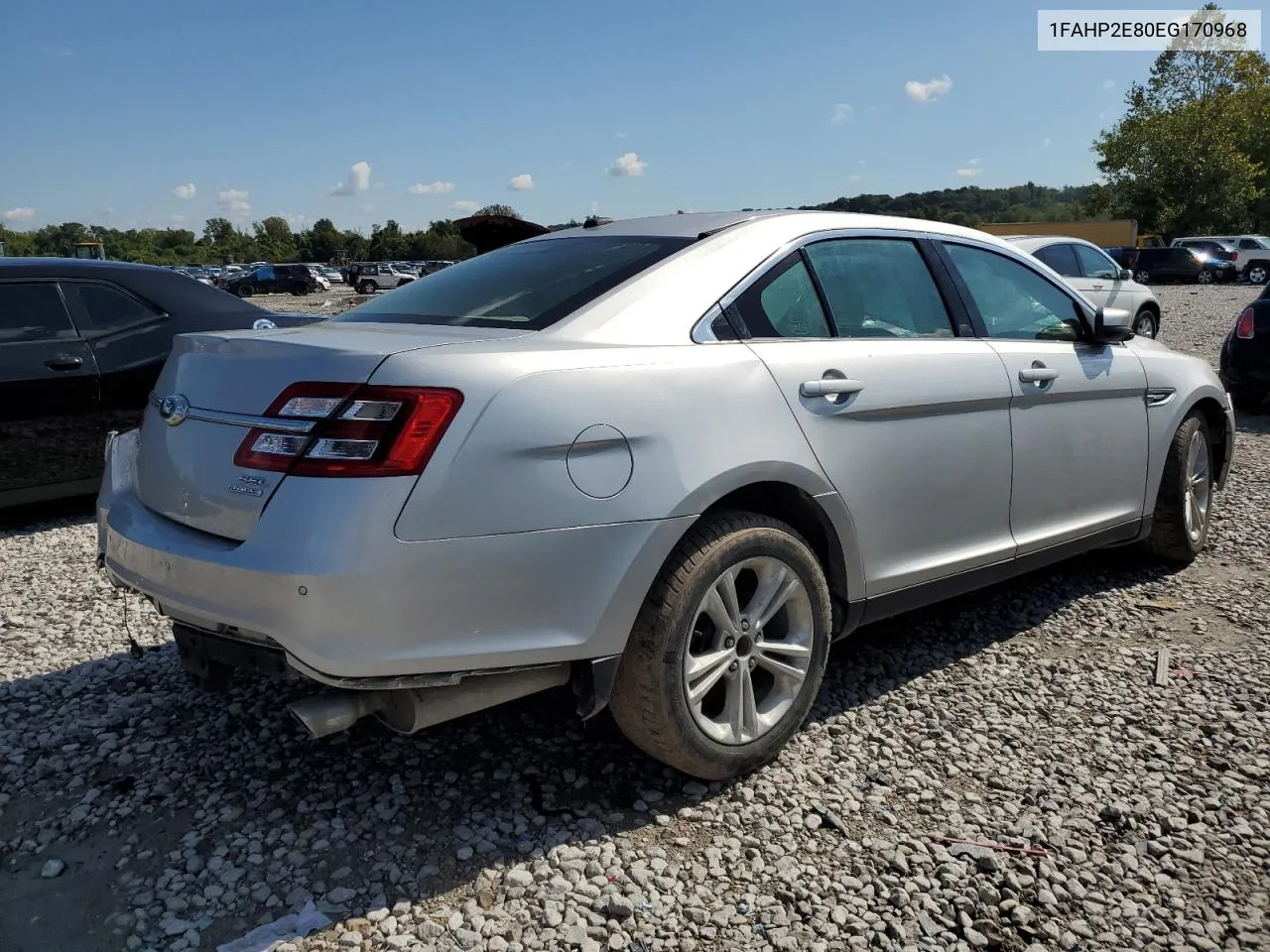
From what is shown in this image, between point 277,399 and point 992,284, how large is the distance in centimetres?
273

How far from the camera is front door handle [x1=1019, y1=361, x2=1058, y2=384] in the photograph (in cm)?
365

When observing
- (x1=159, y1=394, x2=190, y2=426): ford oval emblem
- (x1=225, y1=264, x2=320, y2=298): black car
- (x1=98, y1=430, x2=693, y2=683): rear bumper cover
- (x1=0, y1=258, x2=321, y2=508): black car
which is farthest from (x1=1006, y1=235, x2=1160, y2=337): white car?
(x1=225, y1=264, x2=320, y2=298): black car

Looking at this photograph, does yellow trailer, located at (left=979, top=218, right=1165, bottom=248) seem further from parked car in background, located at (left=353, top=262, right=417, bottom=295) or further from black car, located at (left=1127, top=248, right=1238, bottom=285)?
parked car in background, located at (left=353, top=262, right=417, bottom=295)

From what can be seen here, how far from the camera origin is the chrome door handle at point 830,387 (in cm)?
290

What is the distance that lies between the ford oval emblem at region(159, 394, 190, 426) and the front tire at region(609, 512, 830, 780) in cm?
131

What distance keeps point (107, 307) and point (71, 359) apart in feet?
1.40

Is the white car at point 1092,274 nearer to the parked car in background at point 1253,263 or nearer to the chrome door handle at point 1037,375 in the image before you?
the chrome door handle at point 1037,375

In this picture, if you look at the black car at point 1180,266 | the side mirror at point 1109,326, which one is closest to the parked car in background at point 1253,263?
the black car at point 1180,266

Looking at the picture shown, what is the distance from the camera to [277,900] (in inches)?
93.4

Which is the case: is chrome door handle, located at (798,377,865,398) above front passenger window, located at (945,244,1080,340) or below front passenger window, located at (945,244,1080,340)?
below

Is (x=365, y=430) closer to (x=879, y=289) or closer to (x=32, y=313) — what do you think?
(x=879, y=289)

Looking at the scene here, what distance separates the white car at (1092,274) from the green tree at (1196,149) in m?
45.1

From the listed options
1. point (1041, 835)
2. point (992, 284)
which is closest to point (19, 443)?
point (992, 284)

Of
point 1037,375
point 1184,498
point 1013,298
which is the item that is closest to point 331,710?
point 1037,375
